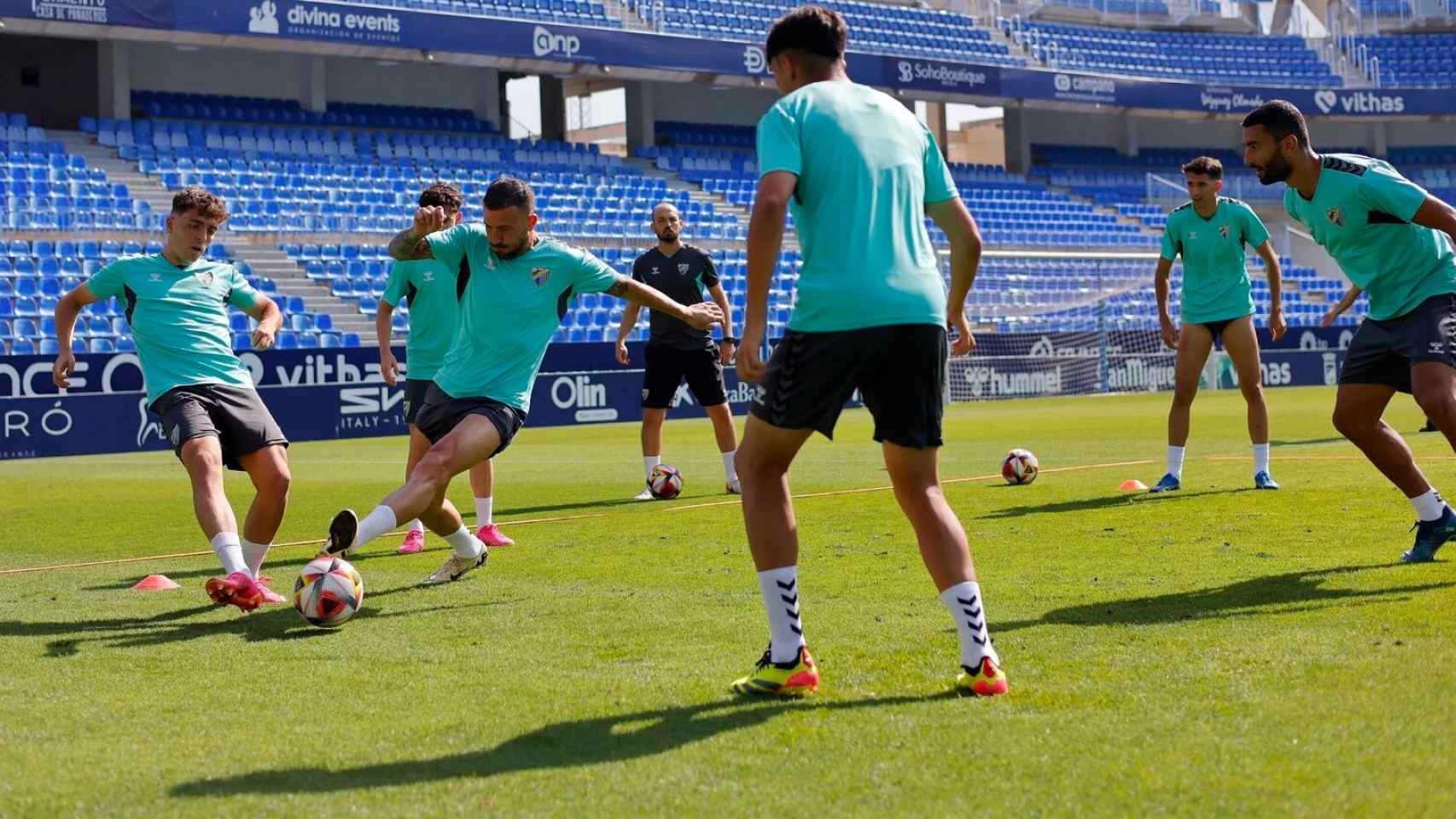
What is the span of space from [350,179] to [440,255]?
2809cm

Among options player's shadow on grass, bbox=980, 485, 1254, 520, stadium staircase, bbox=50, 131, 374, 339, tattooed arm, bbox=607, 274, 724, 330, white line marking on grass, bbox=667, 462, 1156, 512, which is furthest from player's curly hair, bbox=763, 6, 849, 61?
stadium staircase, bbox=50, 131, 374, 339

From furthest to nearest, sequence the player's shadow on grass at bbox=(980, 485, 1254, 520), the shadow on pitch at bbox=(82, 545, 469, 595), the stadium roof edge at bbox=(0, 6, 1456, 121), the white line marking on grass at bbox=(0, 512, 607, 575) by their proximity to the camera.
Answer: the stadium roof edge at bbox=(0, 6, 1456, 121) < the player's shadow on grass at bbox=(980, 485, 1254, 520) < the white line marking on grass at bbox=(0, 512, 607, 575) < the shadow on pitch at bbox=(82, 545, 469, 595)

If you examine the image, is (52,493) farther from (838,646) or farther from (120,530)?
(838,646)

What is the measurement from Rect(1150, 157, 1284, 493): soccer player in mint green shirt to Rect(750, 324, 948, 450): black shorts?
680 cm

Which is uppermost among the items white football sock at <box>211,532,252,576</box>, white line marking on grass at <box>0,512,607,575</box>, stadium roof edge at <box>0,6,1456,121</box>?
stadium roof edge at <box>0,6,1456,121</box>

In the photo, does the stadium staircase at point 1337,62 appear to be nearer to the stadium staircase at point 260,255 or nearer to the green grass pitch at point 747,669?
the stadium staircase at point 260,255

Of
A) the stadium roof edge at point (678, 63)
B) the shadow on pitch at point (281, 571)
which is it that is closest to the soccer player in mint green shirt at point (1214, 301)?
the shadow on pitch at point (281, 571)

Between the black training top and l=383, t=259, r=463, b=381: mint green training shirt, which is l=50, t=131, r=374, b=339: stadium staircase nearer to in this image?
the black training top

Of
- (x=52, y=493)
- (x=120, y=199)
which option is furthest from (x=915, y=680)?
(x=120, y=199)

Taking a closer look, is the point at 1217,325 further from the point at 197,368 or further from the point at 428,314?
the point at 197,368

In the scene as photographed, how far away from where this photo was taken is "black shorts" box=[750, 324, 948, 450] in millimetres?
4746

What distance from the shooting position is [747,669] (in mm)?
5348

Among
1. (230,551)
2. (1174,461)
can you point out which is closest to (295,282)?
(1174,461)

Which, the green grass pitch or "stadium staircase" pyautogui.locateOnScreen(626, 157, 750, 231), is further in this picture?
"stadium staircase" pyautogui.locateOnScreen(626, 157, 750, 231)
